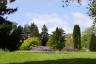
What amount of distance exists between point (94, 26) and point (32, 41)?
1578 inches

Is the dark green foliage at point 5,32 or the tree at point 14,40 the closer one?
the dark green foliage at point 5,32

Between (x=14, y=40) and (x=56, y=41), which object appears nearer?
(x=14, y=40)

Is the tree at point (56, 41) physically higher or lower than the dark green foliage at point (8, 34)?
lower

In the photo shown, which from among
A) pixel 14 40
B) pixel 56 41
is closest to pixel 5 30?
pixel 14 40

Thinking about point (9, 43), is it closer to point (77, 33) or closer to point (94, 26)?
point (77, 33)

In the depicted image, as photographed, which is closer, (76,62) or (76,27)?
(76,62)

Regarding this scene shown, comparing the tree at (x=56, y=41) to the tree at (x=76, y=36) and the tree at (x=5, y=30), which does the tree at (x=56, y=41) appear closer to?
the tree at (x=76, y=36)

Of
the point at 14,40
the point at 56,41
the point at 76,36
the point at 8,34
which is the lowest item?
the point at 56,41

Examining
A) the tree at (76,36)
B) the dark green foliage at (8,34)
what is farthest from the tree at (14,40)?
the tree at (76,36)

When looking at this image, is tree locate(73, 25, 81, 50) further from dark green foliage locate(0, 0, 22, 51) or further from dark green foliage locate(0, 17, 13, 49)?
dark green foliage locate(0, 17, 13, 49)

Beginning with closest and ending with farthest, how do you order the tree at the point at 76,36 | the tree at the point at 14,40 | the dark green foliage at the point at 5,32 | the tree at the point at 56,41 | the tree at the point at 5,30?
the tree at the point at 5,30, the dark green foliage at the point at 5,32, the tree at the point at 14,40, the tree at the point at 56,41, the tree at the point at 76,36

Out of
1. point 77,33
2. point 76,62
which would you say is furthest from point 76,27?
point 76,62

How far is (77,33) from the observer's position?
6656 cm

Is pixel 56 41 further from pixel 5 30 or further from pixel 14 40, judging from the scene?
pixel 5 30
